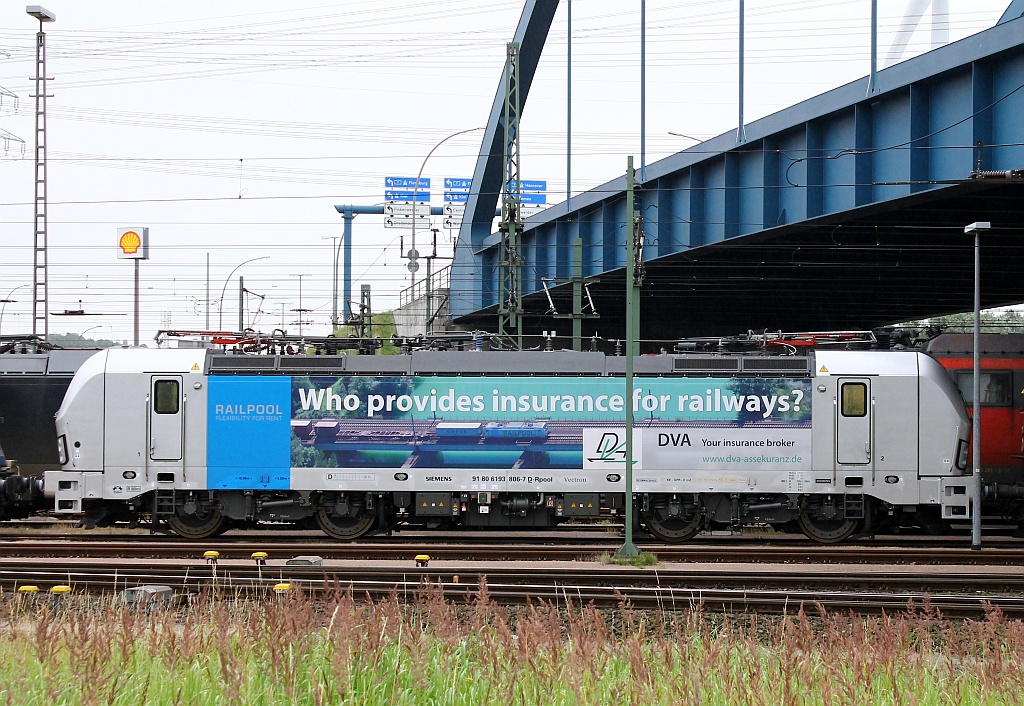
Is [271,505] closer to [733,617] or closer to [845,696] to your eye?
[733,617]

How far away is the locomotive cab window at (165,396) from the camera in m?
18.1

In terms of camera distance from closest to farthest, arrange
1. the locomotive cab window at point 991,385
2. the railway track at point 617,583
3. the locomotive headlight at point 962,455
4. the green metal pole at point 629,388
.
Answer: the railway track at point 617,583 < the green metal pole at point 629,388 < the locomotive headlight at point 962,455 < the locomotive cab window at point 991,385

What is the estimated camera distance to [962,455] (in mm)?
17594

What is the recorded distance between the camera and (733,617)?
1176 centimetres

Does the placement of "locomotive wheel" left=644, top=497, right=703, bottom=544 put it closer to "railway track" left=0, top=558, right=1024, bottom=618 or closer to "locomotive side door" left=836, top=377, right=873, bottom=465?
"railway track" left=0, top=558, right=1024, bottom=618

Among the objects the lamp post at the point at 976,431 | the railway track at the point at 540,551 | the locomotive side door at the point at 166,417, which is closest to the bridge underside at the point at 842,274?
the lamp post at the point at 976,431

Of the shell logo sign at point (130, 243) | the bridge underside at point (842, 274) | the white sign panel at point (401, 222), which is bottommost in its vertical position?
the bridge underside at point (842, 274)

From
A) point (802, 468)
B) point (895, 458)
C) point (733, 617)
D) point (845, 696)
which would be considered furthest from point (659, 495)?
point (845, 696)

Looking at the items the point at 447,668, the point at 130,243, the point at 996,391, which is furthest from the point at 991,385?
the point at 130,243

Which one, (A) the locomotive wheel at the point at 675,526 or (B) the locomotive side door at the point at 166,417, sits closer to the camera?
(B) the locomotive side door at the point at 166,417

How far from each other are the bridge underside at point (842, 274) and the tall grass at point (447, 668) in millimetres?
10864

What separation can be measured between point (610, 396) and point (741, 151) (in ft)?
26.6

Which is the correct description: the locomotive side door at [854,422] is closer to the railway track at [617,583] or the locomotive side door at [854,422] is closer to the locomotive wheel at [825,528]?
the locomotive wheel at [825,528]

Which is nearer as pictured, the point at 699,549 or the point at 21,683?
the point at 21,683
